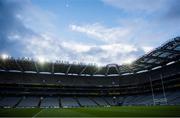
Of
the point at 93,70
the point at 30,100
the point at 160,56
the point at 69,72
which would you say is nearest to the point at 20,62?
the point at 30,100

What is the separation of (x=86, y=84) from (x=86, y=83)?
60cm

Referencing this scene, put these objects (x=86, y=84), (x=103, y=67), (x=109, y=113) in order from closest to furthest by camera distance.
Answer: (x=109, y=113) < (x=103, y=67) < (x=86, y=84)

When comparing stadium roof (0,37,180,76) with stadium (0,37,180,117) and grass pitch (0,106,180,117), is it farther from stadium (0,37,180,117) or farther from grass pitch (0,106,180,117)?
grass pitch (0,106,180,117)

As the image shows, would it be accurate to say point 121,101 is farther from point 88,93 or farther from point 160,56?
point 160,56

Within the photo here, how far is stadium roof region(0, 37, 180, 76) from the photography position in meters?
49.1

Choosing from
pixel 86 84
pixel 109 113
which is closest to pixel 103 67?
pixel 86 84

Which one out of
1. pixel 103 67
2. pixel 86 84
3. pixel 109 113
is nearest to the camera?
pixel 109 113

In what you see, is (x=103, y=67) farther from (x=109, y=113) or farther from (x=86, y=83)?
(x=109, y=113)

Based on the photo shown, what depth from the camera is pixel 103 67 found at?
7244cm

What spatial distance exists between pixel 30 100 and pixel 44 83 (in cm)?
844

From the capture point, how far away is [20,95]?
226 ft

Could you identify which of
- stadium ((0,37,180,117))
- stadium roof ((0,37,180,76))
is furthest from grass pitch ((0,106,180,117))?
stadium ((0,37,180,117))

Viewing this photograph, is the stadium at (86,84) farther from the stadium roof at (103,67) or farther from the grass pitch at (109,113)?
the grass pitch at (109,113)

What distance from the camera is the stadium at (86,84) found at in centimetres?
6062
